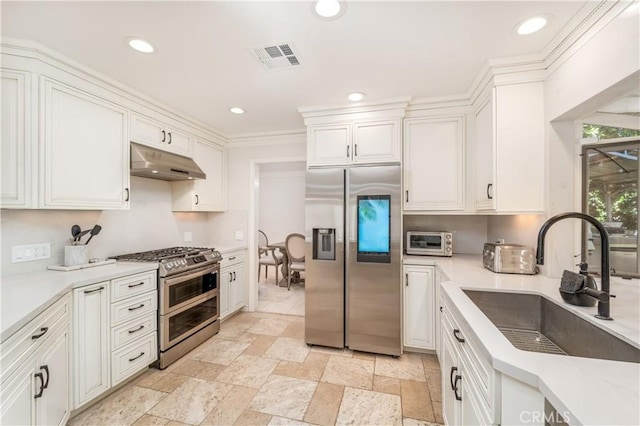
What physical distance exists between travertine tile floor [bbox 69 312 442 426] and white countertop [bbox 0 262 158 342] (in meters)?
0.93

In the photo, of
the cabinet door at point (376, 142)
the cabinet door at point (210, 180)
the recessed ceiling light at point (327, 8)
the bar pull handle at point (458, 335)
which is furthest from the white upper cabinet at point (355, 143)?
the bar pull handle at point (458, 335)

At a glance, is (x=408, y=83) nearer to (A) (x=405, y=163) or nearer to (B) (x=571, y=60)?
(A) (x=405, y=163)

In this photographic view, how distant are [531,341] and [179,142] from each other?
3.51m

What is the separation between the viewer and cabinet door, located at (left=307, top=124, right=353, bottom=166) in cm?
275

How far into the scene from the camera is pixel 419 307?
2547mm

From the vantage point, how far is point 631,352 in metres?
0.97

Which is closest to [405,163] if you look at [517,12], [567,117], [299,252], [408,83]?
[408,83]

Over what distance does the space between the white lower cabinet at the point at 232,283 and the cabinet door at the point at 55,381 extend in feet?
5.41

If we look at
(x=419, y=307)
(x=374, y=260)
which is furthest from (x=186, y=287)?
(x=419, y=307)

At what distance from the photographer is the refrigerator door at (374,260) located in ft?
8.24

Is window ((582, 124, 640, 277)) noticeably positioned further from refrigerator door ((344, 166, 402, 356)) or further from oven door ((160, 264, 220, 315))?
oven door ((160, 264, 220, 315))

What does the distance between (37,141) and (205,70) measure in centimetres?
124

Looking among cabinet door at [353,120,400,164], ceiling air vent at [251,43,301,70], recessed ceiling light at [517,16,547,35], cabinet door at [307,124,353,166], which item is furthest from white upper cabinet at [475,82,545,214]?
ceiling air vent at [251,43,301,70]

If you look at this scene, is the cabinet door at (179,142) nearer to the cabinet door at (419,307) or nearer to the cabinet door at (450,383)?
the cabinet door at (419,307)
